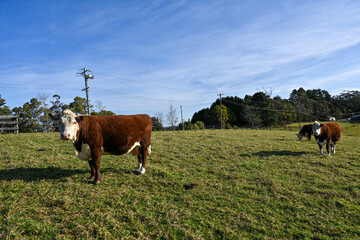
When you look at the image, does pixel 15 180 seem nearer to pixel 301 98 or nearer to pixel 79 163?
pixel 79 163

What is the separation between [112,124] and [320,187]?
6.09 metres

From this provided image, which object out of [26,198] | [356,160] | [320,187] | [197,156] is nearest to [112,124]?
[26,198]

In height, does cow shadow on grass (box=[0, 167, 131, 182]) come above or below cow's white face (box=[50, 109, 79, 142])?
below

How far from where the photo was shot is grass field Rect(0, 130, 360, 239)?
10.7ft

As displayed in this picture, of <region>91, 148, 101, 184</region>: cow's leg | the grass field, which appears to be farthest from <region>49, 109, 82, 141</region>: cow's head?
the grass field

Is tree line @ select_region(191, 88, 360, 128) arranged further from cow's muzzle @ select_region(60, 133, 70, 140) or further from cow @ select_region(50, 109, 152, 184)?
cow's muzzle @ select_region(60, 133, 70, 140)

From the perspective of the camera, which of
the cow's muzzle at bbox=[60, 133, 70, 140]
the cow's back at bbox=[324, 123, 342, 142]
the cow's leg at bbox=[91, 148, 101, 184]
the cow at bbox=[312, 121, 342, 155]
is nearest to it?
the cow's muzzle at bbox=[60, 133, 70, 140]

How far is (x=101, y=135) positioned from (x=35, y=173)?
2328mm

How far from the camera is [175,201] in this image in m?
4.32

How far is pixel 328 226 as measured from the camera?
3.61m

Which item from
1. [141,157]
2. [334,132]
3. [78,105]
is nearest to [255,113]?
[78,105]

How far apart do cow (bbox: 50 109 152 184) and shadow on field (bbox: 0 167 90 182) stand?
0.94m

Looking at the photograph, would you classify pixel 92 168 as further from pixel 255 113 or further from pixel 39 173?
pixel 255 113

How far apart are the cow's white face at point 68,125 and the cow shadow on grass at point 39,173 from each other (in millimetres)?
1562
